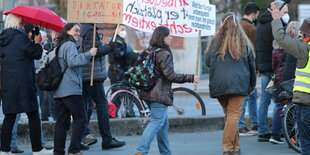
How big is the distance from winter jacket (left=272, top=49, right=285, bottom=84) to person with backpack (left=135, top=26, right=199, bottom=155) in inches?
61.5

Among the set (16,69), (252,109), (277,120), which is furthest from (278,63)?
(16,69)

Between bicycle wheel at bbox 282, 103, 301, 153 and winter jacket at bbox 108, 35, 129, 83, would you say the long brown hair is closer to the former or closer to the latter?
bicycle wheel at bbox 282, 103, 301, 153

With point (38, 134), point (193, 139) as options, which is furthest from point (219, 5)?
point (38, 134)

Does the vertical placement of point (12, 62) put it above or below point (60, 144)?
above

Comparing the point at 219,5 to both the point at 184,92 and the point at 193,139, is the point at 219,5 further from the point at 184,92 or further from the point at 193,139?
the point at 193,139

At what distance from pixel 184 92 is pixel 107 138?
322 cm

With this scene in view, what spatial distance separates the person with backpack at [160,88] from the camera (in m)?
8.54

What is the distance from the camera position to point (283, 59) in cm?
979

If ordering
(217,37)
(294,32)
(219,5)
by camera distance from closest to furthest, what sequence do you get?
(217,37), (294,32), (219,5)

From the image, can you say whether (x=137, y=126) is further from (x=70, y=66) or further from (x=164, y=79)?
(x=70, y=66)

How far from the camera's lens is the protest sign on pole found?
9211mm

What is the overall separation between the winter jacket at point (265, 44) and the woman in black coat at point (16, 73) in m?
3.45

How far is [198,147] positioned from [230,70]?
5.40 feet

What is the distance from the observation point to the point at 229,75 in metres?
8.94
